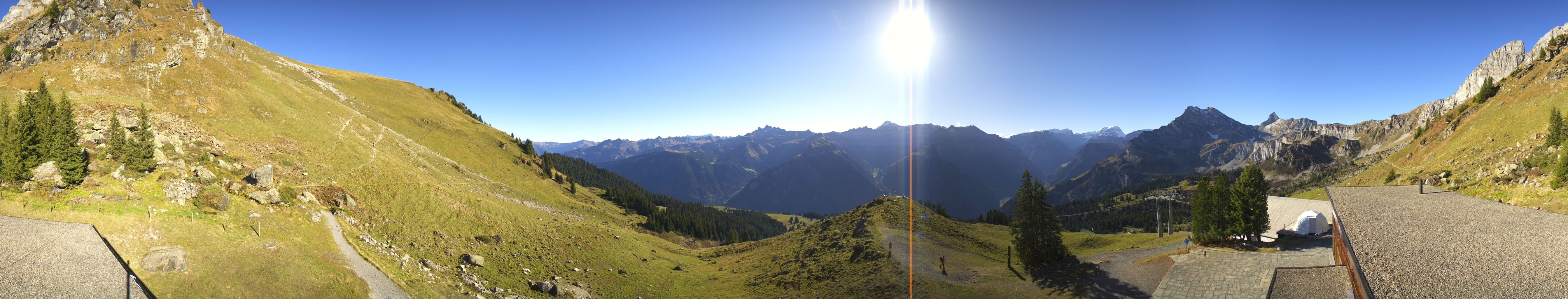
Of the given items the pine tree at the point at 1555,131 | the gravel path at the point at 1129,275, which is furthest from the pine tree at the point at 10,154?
the pine tree at the point at 1555,131

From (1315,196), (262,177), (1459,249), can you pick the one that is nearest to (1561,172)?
(1459,249)

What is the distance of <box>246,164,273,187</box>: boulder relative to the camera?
33.1 m

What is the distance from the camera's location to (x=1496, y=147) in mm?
55500

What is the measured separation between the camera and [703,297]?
46.3 m

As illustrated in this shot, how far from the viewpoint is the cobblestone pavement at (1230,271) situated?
2308cm

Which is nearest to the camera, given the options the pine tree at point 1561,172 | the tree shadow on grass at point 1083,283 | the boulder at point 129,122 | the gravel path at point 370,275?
the tree shadow on grass at point 1083,283

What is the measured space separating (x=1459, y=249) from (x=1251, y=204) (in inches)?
483

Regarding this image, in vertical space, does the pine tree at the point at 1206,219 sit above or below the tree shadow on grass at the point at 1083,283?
above

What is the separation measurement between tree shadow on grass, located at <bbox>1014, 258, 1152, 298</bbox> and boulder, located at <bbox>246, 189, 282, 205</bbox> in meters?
51.3

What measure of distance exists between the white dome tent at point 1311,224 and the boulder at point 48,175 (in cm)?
8578

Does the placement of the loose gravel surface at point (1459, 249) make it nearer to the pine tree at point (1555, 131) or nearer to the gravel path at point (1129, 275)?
the gravel path at point (1129, 275)

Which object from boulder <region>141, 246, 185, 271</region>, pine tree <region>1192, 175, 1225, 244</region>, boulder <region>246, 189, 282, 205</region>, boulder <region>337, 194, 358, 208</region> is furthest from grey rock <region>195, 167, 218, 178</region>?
pine tree <region>1192, 175, 1225, 244</region>

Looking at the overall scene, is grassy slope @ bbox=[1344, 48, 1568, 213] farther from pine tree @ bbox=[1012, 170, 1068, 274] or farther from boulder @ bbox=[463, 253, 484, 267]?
boulder @ bbox=[463, 253, 484, 267]

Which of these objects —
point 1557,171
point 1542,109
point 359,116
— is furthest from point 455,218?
point 1542,109
